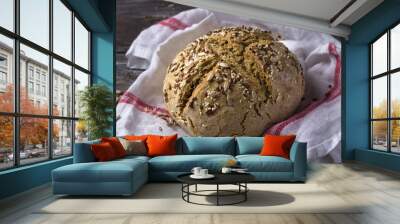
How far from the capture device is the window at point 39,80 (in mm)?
4391

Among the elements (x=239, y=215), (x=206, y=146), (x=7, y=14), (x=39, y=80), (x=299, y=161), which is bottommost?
(x=239, y=215)

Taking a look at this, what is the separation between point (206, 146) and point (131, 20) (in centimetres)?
351

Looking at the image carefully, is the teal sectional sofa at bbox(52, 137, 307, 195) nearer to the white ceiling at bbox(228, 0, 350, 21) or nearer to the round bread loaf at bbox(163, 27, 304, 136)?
the round bread loaf at bbox(163, 27, 304, 136)

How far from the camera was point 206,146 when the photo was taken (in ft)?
19.6

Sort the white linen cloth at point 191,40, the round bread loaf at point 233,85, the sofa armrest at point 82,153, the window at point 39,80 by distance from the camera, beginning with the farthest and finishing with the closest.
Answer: the white linen cloth at point 191,40
the round bread loaf at point 233,85
the sofa armrest at point 82,153
the window at point 39,80

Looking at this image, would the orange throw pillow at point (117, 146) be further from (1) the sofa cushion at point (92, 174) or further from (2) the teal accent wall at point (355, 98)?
(2) the teal accent wall at point (355, 98)

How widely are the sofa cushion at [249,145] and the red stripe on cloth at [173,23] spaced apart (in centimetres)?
305

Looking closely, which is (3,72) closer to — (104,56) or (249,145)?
(249,145)

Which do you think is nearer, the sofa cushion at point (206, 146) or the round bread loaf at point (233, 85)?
the sofa cushion at point (206, 146)

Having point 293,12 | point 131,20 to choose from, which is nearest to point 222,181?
point 293,12

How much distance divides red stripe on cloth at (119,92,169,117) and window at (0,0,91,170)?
0.97m

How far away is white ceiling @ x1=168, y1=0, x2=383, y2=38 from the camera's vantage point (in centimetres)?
688

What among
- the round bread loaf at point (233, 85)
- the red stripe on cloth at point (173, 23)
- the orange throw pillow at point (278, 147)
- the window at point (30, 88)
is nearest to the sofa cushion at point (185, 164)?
the orange throw pillow at point (278, 147)

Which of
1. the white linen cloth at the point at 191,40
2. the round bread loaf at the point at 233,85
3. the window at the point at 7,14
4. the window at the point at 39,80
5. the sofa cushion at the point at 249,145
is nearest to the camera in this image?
the window at the point at 7,14
